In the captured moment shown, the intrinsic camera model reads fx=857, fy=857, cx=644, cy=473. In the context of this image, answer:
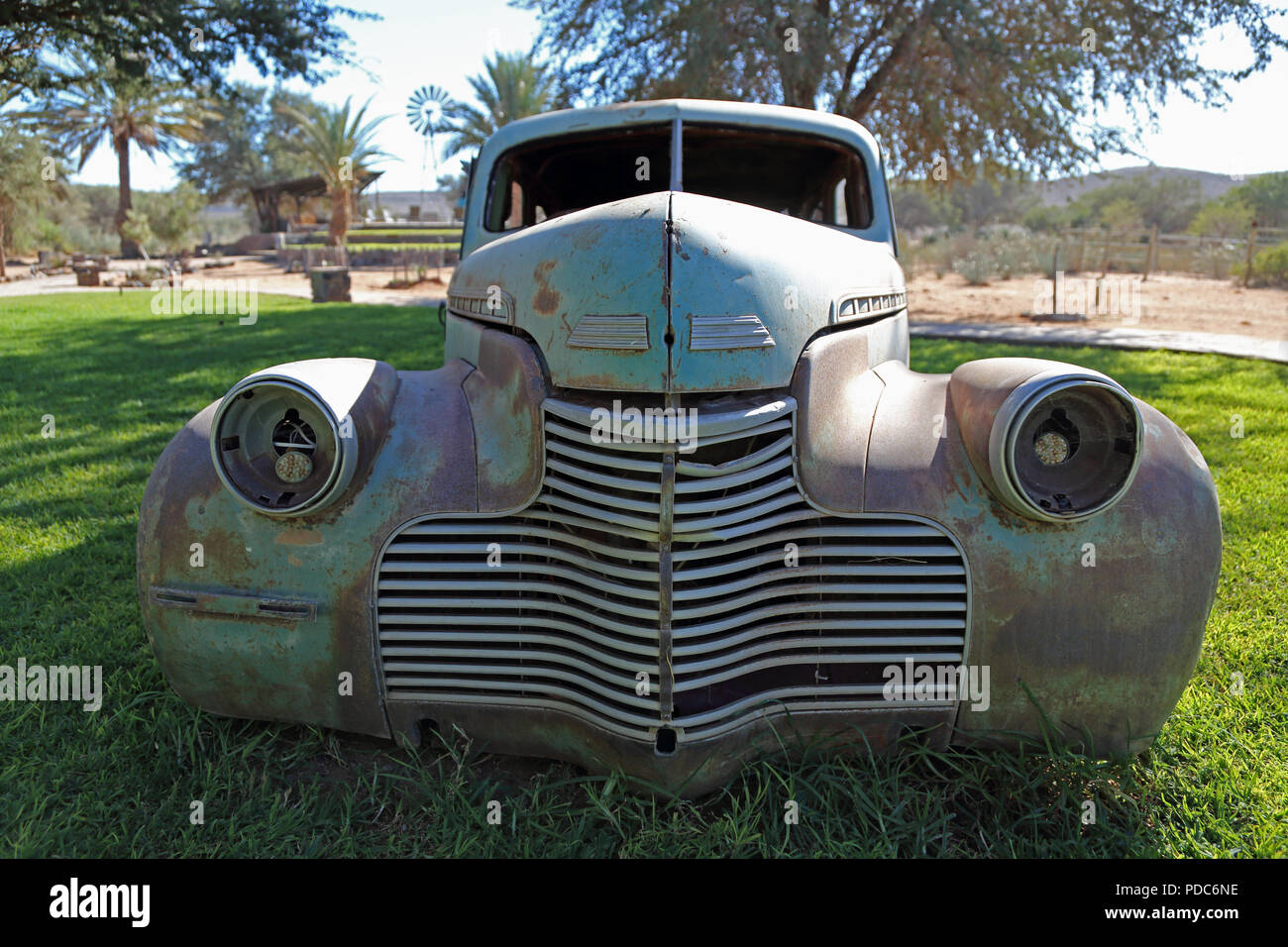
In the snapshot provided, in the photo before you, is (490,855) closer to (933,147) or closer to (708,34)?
(708,34)

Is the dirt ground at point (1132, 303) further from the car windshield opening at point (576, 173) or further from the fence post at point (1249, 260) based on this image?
the car windshield opening at point (576, 173)

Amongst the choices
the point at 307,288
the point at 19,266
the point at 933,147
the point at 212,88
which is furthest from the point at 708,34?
the point at 19,266

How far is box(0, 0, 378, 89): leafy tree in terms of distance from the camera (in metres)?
11.6

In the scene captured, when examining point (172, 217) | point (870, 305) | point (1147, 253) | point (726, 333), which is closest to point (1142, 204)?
point (1147, 253)

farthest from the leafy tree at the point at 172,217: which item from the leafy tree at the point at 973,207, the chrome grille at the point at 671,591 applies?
the leafy tree at the point at 973,207

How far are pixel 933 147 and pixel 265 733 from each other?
1478 cm

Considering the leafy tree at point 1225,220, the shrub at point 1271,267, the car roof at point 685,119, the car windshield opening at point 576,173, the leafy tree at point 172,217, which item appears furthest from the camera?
the leafy tree at point 172,217

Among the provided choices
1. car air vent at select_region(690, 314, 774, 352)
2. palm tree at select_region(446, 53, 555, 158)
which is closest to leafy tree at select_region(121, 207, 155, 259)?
palm tree at select_region(446, 53, 555, 158)

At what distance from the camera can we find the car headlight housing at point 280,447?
81.8 inches

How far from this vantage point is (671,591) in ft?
6.26

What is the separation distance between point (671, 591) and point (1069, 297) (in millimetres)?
18761

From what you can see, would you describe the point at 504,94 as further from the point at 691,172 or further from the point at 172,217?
the point at 691,172

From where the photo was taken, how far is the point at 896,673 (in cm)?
212

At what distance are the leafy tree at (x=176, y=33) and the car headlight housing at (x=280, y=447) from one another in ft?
40.3
